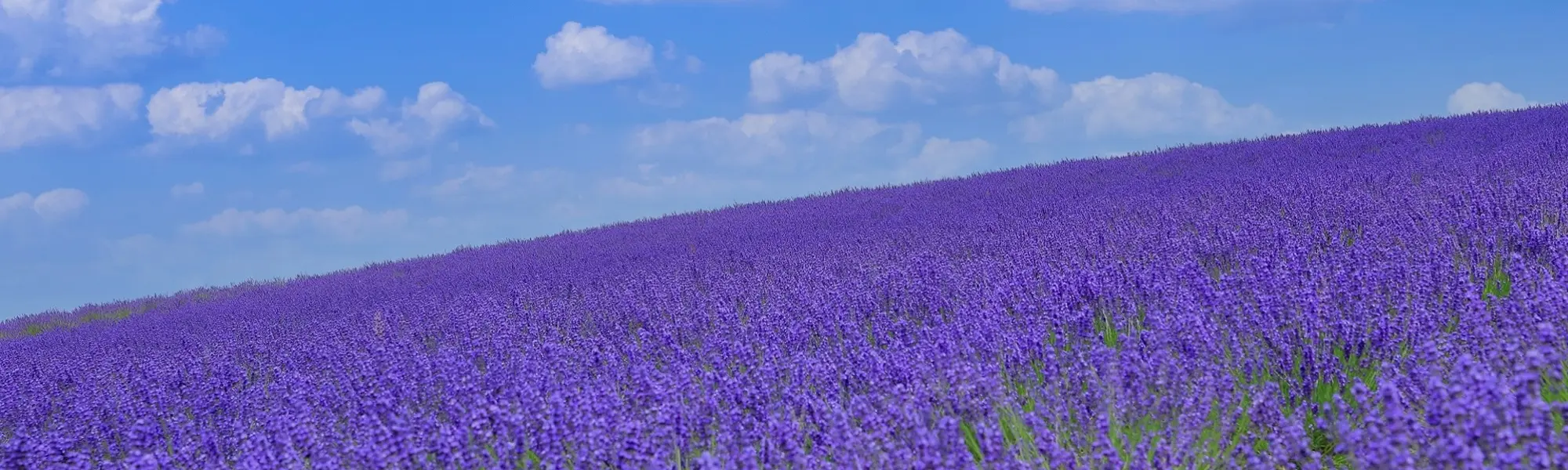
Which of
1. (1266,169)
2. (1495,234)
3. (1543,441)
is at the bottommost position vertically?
(1543,441)

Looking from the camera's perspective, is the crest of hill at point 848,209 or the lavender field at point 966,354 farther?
the crest of hill at point 848,209

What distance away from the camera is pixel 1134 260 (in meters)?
4.60

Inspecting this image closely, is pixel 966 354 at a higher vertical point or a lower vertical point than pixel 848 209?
lower

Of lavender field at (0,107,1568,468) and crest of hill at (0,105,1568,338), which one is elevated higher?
crest of hill at (0,105,1568,338)

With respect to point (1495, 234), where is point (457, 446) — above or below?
below

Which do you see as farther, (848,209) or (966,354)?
(848,209)

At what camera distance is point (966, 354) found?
322 cm

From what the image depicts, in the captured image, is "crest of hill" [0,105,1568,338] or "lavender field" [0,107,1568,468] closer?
"lavender field" [0,107,1568,468]

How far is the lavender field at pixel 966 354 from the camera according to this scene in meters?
2.38

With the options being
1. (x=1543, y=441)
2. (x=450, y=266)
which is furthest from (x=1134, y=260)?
(x=450, y=266)

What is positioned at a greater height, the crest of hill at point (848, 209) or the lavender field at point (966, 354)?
the crest of hill at point (848, 209)

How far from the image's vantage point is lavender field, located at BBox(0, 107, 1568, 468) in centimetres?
238

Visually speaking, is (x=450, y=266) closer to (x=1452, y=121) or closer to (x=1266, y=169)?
(x=1266, y=169)

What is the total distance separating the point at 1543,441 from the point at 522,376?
256 cm
